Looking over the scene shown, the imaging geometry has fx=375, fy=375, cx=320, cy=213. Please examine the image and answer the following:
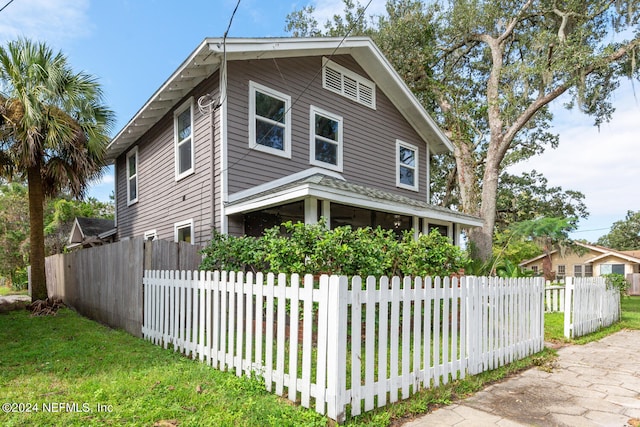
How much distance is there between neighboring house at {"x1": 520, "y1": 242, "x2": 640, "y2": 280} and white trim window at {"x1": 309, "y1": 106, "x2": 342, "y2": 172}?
78.3 feet

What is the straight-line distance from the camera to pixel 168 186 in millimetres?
10156

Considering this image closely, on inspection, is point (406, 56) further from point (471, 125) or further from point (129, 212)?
point (129, 212)

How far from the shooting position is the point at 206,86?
8.68m

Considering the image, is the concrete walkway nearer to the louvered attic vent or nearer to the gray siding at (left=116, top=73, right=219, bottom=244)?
the gray siding at (left=116, top=73, right=219, bottom=244)

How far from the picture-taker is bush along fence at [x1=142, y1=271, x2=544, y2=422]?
312 cm

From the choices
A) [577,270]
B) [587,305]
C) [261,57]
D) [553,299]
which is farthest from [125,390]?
[577,270]

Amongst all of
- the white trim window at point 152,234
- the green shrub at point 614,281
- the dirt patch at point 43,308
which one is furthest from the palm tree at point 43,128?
the green shrub at point 614,281

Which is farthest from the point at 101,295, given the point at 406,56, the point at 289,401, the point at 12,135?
Result: the point at 406,56

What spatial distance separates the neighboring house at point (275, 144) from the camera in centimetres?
802

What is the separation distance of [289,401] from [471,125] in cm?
1805

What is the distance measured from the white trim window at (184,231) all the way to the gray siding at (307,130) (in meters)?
1.82

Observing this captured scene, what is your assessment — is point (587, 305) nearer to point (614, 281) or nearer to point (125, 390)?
point (614, 281)

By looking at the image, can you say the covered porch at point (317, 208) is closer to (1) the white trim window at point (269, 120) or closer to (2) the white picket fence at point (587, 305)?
(1) the white trim window at point (269, 120)

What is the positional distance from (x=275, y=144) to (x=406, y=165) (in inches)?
212
